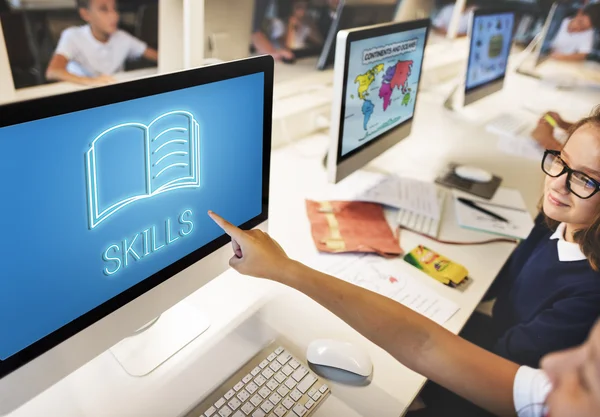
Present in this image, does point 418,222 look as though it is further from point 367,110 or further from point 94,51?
point 94,51

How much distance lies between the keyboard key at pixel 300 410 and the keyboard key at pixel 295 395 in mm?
12

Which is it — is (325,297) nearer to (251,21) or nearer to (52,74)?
(251,21)

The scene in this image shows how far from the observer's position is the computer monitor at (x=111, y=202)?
56 cm

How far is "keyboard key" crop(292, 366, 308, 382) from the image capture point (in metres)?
0.79

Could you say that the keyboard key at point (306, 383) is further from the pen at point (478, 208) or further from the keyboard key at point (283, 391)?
the pen at point (478, 208)

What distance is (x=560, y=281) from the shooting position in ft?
3.55

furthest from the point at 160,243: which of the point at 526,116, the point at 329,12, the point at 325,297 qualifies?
the point at 526,116

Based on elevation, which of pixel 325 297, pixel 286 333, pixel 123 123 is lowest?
pixel 286 333

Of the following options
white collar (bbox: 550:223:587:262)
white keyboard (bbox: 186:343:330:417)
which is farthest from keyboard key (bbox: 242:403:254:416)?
white collar (bbox: 550:223:587:262)

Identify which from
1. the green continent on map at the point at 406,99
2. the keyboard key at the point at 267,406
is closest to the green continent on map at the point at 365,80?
the green continent on map at the point at 406,99

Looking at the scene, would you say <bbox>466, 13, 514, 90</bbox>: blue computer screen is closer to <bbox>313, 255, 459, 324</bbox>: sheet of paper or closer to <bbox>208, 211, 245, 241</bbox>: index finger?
<bbox>313, 255, 459, 324</bbox>: sheet of paper

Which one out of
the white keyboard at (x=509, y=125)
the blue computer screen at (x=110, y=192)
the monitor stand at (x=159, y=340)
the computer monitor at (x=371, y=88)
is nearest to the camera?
the blue computer screen at (x=110, y=192)

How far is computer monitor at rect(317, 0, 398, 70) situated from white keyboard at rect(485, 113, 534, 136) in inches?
28.2

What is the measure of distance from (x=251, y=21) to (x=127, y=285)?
45.2 inches
